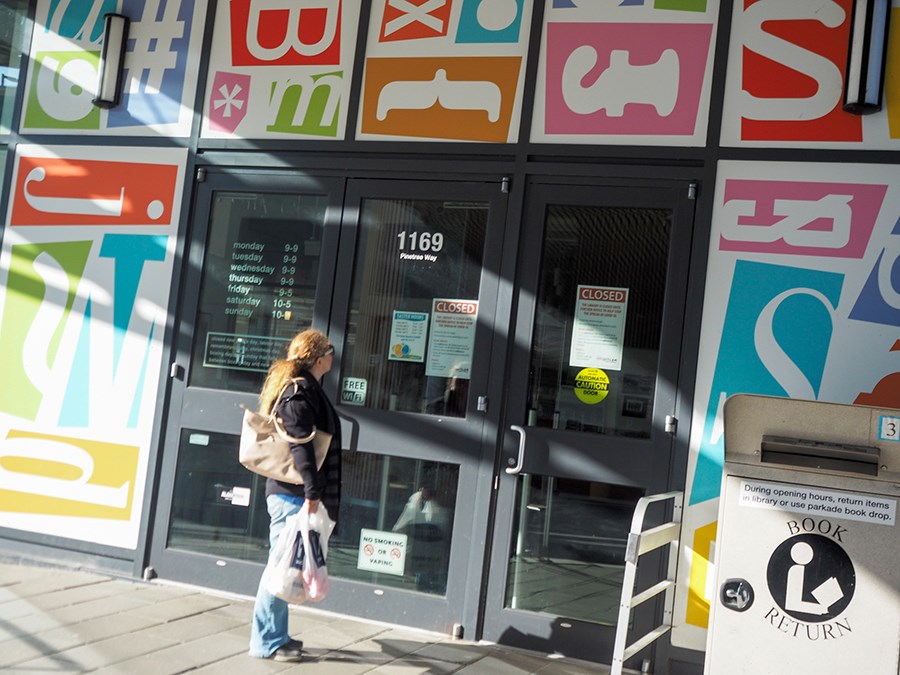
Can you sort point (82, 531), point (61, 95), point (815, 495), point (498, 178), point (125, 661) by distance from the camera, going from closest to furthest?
1. point (815, 495)
2. point (125, 661)
3. point (498, 178)
4. point (82, 531)
5. point (61, 95)

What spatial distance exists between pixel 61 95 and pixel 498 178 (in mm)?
2905

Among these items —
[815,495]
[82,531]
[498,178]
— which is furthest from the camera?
[82,531]

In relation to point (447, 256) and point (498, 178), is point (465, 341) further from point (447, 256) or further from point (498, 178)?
point (498, 178)

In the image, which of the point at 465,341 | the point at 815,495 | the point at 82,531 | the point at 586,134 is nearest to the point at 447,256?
the point at 465,341

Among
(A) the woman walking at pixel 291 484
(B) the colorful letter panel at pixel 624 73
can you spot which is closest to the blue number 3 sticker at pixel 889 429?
(B) the colorful letter panel at pixel 624 73

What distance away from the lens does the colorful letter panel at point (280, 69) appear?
529 centimetres

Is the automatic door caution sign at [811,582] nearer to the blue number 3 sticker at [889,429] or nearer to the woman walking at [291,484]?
the blue number 3 sticker at [889,429]

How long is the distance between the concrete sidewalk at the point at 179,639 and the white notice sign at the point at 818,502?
4.70 ft

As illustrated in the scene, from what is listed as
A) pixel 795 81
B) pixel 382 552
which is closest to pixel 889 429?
pixel 795 81

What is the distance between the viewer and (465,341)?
16.4ft

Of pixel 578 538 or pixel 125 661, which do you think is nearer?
pixel 125 661

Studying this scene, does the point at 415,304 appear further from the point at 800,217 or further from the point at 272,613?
the point at 800,217

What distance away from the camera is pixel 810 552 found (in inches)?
134

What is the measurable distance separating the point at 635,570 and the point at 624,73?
8.14 ft
